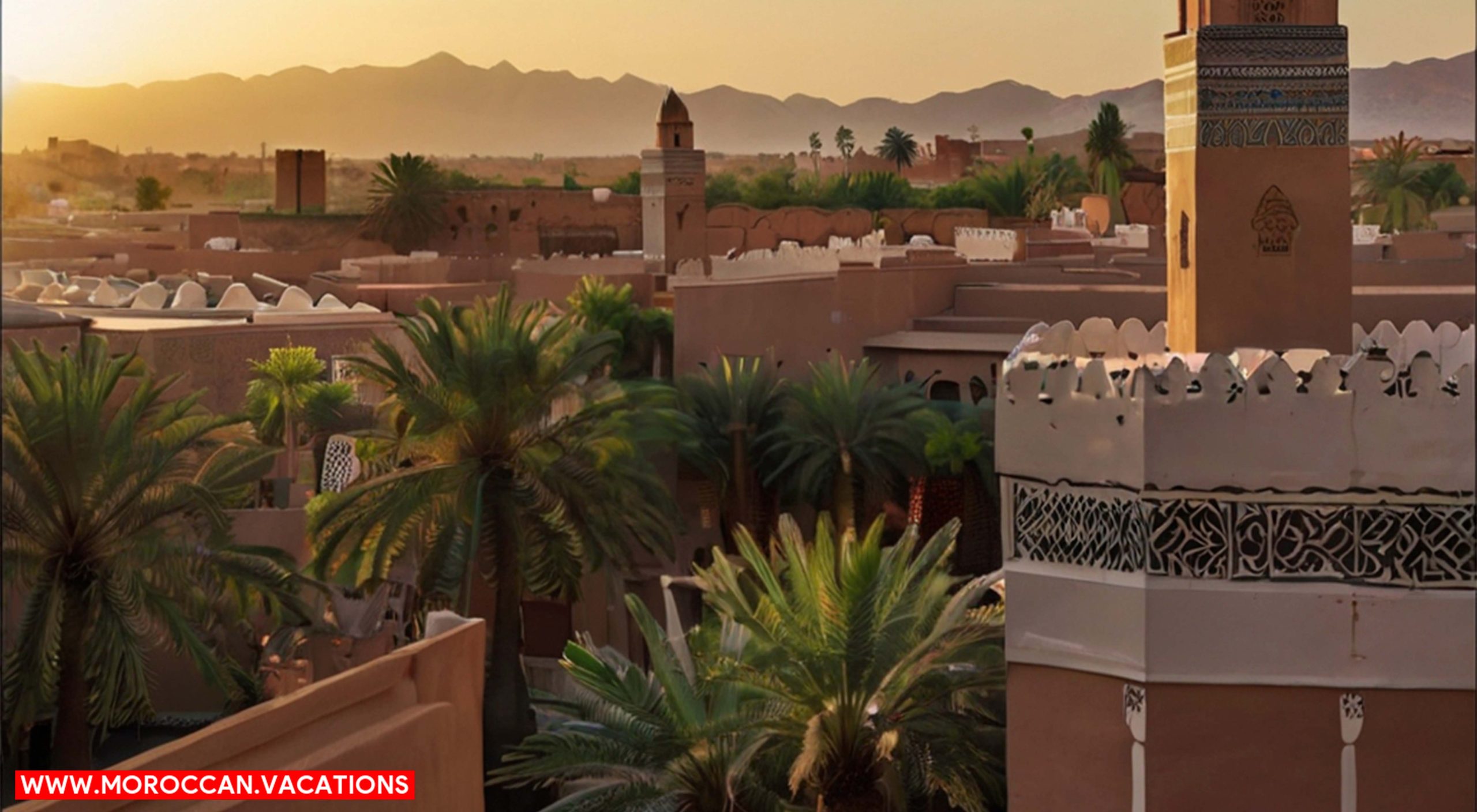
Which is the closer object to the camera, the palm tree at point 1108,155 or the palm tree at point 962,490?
the palm tree at point 962,490

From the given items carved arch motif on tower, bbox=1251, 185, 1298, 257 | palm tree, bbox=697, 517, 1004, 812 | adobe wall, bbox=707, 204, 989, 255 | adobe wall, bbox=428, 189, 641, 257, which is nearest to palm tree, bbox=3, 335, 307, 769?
palm tree, bbox=697, 517, 1004, 812

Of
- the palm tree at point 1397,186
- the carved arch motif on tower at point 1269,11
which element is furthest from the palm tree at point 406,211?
the carved arch motif on tower at point 1269,11

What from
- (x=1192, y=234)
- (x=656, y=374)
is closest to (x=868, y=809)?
(x=1192, y=234)

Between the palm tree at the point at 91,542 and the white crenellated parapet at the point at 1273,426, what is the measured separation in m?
5.17

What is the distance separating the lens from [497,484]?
39.1 ft

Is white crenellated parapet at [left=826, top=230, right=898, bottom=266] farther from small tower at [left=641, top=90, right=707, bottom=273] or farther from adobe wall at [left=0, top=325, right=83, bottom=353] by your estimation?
adobe wall at [left=0, top=325, right=83, bottom=353]

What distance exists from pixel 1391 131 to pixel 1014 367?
65928 millimetres

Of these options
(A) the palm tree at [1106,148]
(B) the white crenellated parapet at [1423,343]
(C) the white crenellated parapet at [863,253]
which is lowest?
(B) the white crenellated parapet at [1423,343]

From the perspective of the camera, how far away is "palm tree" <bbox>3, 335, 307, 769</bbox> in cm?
945

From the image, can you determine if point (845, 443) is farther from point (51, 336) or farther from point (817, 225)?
point (817, 225)

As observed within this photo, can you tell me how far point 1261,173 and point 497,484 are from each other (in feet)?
18.9

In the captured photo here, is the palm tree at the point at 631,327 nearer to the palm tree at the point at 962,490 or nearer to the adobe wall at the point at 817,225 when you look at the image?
the palm tree at the point at 962,490

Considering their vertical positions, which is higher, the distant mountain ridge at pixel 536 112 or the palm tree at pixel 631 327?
the distant mountain ridge at pixel 536 112

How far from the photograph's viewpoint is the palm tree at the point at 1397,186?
3238 centimetres
